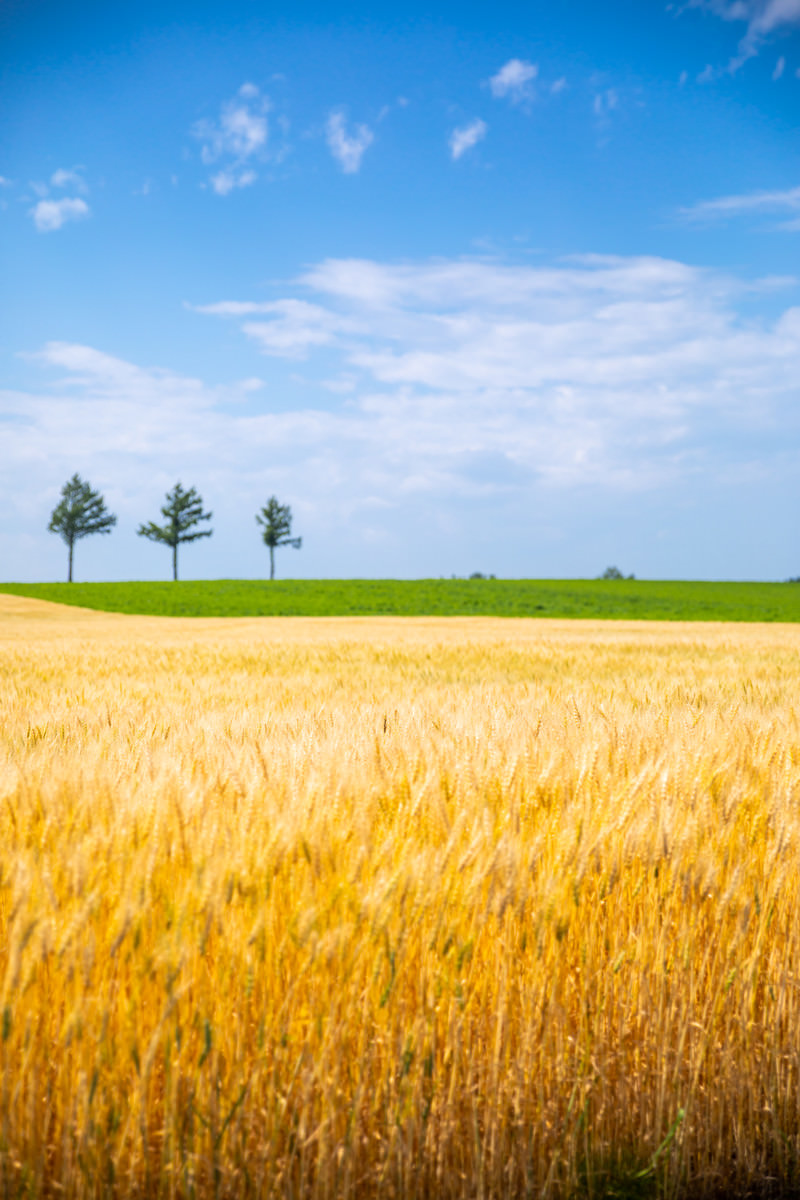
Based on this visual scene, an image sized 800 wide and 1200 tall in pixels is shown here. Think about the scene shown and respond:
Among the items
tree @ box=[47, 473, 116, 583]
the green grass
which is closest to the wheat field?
the green grass

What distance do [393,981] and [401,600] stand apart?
42.6 m

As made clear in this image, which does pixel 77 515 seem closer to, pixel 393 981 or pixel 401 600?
pixel 401 600

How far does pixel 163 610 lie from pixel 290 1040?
131 ft

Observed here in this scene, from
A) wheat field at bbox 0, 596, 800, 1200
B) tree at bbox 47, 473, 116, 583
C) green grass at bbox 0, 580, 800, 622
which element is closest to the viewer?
wheat field at bbox 0, 596, 800, 1200

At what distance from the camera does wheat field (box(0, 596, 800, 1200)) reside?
1350 mm

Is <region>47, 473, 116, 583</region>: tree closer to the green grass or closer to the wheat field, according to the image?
the green grass

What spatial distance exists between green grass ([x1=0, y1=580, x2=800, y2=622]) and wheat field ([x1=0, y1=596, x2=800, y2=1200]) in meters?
33.3

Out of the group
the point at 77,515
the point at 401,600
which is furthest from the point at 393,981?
the point at 77,515

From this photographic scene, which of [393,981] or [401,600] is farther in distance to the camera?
[401,600]

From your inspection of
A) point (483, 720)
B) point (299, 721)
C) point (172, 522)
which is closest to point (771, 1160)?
point (483, 720)

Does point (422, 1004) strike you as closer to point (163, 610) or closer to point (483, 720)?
point (483, 720)

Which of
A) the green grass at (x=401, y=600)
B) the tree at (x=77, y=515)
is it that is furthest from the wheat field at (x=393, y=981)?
the tree at (x=77, y=515)

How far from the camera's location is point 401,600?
145ft

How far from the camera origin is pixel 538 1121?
5.03 feet
